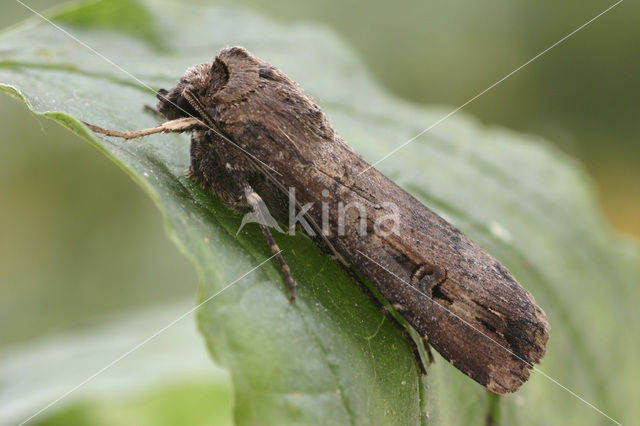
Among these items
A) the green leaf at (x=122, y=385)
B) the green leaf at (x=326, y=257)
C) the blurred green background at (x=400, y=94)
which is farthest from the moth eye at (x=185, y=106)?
the blurred green background at (x=400, y=94)

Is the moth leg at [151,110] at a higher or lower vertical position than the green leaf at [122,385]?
higher

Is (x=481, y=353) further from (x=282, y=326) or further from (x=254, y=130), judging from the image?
(x=254, y=130)

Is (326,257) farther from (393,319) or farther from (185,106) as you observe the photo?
(185,106)

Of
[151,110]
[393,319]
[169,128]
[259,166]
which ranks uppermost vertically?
[151,110]

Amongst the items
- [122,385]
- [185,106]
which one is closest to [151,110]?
[185,106]

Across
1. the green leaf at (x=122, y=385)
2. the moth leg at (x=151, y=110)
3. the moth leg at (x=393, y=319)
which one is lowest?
the moth leg at (x=393, y=319)

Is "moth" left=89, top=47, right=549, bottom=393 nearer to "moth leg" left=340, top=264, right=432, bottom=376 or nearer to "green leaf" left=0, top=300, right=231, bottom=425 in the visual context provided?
"moth leg" left=340, top=264, right=432, bottom=376

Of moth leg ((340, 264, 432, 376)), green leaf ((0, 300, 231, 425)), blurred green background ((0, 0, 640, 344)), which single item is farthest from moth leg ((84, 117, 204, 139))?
blurred green background ((0, 0, 640, 344))

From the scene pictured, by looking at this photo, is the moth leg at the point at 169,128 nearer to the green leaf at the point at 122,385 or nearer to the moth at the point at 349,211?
the moth at the point at 349,211
